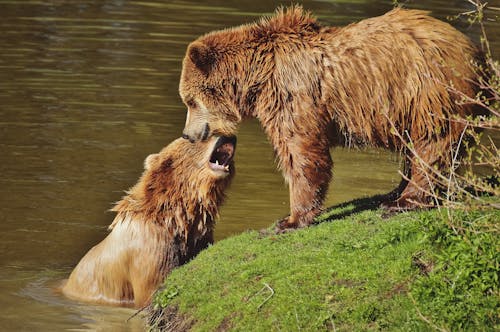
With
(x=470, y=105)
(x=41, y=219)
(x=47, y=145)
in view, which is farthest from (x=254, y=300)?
(x=47, y=145)

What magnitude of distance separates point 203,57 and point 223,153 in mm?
940

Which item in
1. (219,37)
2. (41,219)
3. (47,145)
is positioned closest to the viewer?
(219,37)

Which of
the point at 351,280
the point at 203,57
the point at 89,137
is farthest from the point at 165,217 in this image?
the point at 89,137

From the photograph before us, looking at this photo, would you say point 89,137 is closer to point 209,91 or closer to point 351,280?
point 209,91

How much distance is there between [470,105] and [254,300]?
2.29 metres

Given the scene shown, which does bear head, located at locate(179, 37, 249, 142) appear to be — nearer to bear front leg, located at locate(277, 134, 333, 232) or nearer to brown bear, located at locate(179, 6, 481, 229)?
brown bear, located at locate(179, 6, 481, 229)

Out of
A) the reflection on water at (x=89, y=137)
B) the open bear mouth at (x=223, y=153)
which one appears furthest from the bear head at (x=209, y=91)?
the reflection on water at (x=89, y=137)

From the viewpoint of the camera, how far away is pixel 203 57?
9000 mm

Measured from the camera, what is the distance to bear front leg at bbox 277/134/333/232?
8.60 meters

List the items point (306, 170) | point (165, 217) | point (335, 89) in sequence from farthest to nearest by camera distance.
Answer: point (165, 217) → point (335, 89) → point (306, 170)

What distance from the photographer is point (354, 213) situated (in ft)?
30.7

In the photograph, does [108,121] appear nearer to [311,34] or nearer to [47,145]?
[47,145]

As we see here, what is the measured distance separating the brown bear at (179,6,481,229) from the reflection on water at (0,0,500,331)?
76.4 inches

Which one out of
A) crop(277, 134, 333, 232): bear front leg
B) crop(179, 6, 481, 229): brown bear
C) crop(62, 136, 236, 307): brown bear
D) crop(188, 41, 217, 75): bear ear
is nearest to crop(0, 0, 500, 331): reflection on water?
crop(62, 136, 236, 307): brown bear
